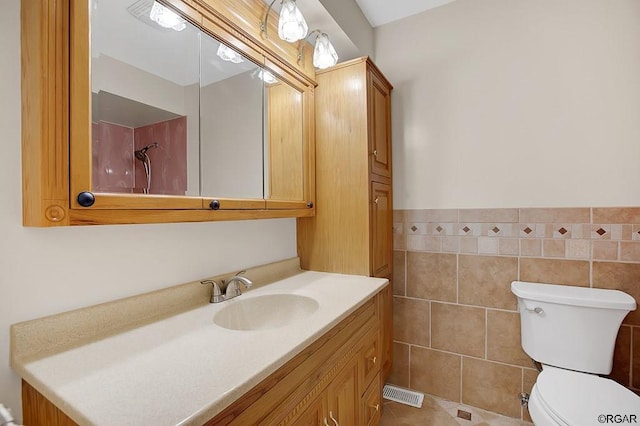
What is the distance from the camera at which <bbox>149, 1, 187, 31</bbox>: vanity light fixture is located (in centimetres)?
91

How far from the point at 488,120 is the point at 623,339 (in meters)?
1.28

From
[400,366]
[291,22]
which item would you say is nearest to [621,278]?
[400,366]

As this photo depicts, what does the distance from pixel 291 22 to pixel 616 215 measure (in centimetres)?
176

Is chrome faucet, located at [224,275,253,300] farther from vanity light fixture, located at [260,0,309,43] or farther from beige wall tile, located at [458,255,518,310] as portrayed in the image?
beige wall tile, located at [458,255,518,310]

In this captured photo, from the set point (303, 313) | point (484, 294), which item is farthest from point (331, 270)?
point (484, 294)

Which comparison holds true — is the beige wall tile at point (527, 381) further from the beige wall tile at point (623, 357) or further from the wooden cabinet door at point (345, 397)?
the wooden cabinet door at point (345, 397)

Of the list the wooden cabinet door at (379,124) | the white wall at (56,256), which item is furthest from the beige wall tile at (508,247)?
the white wall at (56,256)

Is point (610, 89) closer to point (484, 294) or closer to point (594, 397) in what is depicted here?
point (484, 294)

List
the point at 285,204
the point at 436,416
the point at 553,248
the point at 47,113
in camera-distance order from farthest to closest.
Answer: the point at 436,416
the point at 553,248
the point at 285,204
the point at 47,113

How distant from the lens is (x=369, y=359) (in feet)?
4.28

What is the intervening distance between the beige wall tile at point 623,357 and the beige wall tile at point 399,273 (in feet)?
3.38

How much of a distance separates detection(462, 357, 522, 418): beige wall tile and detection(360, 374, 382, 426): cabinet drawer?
64 cm

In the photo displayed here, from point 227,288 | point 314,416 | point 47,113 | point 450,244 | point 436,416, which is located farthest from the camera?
point 450,244

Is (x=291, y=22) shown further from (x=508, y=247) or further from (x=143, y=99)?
(x=508, y=247)
